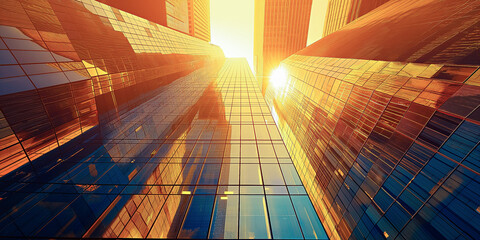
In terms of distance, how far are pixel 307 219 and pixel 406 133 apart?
10.5 meters

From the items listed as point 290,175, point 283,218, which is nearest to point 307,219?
point 283,218

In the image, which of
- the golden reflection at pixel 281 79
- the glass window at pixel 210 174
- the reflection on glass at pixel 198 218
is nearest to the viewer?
the reflection on glass at pixel 198 218

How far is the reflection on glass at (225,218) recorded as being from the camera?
8570mm

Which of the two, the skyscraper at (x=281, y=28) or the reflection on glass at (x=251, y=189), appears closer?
the reflection on glass at (x=251, y=189)

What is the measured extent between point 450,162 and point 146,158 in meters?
21.9

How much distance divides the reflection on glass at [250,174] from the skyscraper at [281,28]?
14628 centimetres

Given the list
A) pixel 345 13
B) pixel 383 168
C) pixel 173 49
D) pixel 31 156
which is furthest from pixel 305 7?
pixel 31 156

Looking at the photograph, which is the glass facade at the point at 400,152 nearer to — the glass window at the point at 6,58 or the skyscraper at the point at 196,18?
the glass window at the point at 6,58

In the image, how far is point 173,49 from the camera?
41.7 m

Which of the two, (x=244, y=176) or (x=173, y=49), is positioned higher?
(x=173, y=49)

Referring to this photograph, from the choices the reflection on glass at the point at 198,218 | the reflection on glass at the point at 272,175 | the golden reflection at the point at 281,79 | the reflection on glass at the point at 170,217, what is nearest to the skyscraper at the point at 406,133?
the reflection on glass at the point at 272,175

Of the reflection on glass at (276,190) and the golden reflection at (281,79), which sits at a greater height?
the golden reflection at (281,79)

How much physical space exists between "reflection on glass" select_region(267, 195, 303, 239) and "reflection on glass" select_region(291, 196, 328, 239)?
0.33 meters

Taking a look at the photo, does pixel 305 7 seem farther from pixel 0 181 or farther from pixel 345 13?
pixel 0 181
